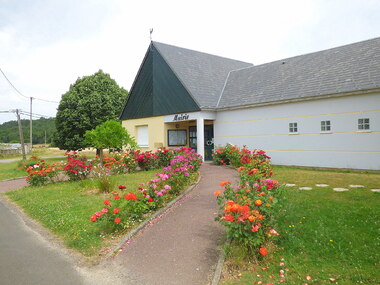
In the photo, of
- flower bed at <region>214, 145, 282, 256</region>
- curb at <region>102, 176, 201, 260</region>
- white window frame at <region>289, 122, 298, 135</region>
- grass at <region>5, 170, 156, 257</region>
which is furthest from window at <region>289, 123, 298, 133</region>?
Answer: flower bed at <region>214, 145, 282, 256</region>

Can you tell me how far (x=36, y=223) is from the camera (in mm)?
7703

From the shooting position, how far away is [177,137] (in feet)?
71.5

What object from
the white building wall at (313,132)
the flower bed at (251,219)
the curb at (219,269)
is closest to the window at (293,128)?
the white building wall at (313,132)

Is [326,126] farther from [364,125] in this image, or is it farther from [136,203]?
[136,203]

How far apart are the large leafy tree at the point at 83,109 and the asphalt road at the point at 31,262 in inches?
979

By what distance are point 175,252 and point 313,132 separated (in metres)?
12.3

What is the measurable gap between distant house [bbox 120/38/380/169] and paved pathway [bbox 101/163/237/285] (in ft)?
32.0

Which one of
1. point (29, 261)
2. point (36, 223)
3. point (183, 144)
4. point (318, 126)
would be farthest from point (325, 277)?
point (183, 144)

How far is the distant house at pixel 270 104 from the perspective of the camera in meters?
13.9

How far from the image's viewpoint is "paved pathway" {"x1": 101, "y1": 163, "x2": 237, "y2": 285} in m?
4.45

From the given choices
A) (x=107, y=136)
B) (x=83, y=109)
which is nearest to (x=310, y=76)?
(x=107, y=136)

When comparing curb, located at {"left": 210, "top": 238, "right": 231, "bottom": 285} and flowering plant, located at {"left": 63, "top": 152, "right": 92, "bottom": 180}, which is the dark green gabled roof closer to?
flowering plant, located at {"left": 63, "top": 152, "right": 92, "bottom": 180}

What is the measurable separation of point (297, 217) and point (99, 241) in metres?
4.10

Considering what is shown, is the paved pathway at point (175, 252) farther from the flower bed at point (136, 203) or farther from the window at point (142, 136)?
the window at point (142, 136)
